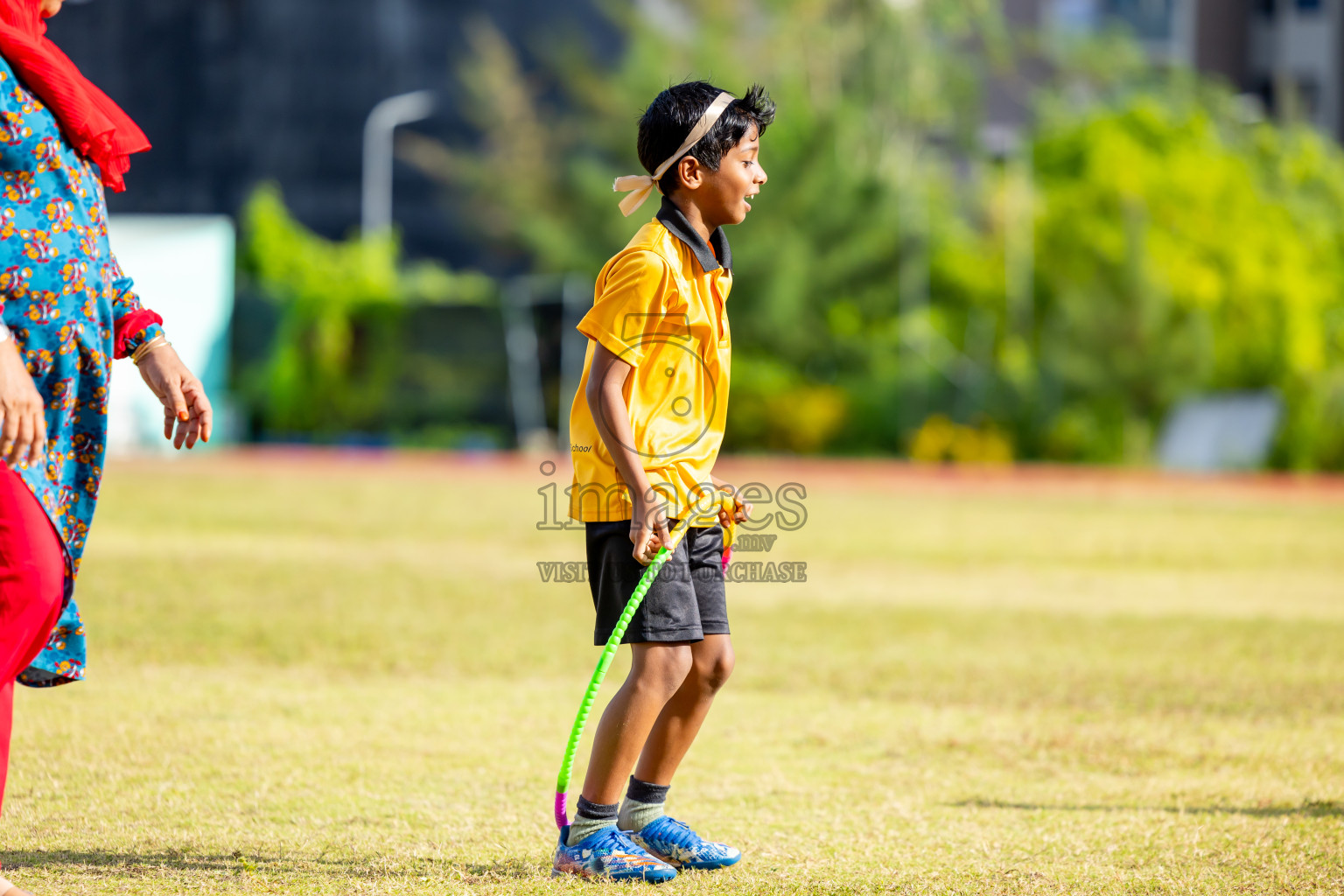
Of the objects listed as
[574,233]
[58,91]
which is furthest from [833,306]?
[58,91]

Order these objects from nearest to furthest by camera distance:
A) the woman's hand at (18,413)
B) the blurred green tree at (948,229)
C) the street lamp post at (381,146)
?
the woman's hand at (18,413)
the blurred green tree at (948,229)
the street lamp post at (381,146)

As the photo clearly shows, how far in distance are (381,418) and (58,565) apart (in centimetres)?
2310

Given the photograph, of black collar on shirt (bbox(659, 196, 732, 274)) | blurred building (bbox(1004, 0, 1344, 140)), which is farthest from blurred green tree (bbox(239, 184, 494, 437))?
black collar on shirt (bbox(659, 196, 732, 274))

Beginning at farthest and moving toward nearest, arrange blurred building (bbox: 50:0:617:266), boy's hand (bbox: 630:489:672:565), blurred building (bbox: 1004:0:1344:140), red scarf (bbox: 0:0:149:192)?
1. blurred building (bbox: 1004:0:1344:140)
2. blurred building (bbox: 50:0:617:266)
3. boy's hand (bbox: 630:489:672:565)
4. red scarf (bbox: 0:0:149:192)

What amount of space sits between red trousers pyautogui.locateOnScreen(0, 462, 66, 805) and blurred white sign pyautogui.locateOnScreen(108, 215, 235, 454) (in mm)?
19902

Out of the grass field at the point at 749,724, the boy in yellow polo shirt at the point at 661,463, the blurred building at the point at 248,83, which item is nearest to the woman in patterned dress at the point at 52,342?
the grass field at the point at 749,724

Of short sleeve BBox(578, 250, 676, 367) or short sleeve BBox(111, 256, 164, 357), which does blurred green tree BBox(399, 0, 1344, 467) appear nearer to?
short sleeve BBox(578, 250, 676, 367)

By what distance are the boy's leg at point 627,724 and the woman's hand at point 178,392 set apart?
3.44ft

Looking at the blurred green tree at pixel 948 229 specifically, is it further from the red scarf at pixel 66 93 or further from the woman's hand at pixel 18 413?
the woman's hand at pixel 18 413

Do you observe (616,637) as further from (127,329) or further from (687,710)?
(127,329)

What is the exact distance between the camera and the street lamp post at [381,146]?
34719 mm

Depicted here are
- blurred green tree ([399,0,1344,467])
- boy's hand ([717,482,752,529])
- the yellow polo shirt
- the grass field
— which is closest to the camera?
the yellow polo shirt

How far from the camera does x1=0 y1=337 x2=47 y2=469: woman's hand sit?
2852mm

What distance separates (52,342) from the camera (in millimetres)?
3076
